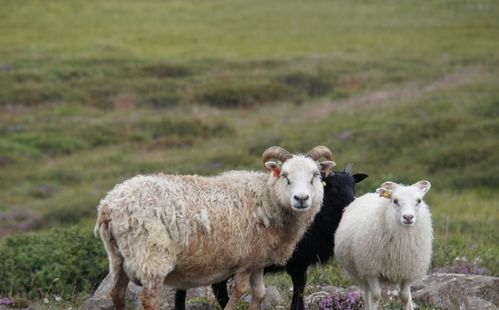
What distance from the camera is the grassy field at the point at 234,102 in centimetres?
2641

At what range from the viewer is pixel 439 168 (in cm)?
2950

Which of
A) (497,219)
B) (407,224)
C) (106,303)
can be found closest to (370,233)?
(407,224)

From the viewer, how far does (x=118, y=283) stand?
34.2 feet

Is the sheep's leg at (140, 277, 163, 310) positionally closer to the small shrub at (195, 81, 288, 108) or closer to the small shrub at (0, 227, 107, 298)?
the small shrub at (0, 227, 107, 298)

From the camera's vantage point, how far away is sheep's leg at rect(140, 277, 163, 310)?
10.0 meters

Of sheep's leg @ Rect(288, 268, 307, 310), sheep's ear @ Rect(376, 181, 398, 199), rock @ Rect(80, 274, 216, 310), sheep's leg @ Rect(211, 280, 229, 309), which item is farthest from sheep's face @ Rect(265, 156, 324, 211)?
rock @ Rect(80, 274, 216, 310)

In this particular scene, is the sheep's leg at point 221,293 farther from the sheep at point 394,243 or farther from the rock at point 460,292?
the rock at point 460,292

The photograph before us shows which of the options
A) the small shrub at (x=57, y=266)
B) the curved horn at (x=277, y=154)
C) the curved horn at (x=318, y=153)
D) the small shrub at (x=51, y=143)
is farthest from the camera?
the small shrub at (x=51, y=143)

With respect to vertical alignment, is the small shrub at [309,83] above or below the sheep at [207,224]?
below

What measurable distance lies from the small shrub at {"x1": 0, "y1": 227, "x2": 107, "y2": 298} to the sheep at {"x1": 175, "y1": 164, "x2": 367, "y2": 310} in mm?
3650

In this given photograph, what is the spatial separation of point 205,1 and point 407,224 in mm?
66274

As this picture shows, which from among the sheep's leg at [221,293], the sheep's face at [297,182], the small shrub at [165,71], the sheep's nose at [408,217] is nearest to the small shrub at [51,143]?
the small shrub at [165,71]

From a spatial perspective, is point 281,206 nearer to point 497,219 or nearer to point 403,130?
point 497,219

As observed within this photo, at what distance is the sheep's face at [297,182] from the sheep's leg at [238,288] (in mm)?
1056
